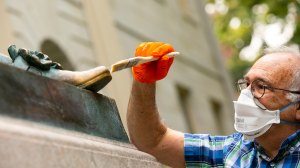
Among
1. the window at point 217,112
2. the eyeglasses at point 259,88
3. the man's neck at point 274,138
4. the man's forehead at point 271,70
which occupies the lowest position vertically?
the window at point 217,112

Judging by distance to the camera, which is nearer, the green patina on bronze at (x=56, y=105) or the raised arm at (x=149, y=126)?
the green patina on bronze at (x=56, y=105)

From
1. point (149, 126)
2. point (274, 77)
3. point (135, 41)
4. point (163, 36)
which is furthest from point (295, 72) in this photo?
point (163, 36)

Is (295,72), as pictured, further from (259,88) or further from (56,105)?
(56,105)

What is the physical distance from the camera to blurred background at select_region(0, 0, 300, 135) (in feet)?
39.5

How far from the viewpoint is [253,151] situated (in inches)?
177

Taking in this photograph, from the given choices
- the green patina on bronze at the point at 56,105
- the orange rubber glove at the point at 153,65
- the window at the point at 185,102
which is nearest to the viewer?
the green patina on bronze at the point at 56,105

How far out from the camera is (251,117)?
4.67 m

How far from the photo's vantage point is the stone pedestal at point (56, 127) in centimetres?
323

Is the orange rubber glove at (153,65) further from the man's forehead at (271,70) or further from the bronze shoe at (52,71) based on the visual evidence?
the man's forehead at (271,70)

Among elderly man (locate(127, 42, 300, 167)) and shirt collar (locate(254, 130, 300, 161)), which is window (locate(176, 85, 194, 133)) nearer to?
elderly man (locate(127, 42, 300, 167))

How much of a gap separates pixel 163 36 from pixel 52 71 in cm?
1330

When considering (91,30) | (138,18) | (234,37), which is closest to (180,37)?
(138,18)

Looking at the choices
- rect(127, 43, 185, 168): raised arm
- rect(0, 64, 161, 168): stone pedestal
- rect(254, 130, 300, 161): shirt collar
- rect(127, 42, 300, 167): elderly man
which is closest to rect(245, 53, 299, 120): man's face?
rect(127, 42, 300, 167): elderly man

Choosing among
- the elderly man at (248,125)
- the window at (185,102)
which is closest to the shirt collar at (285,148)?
the elderly man at (248,125)
